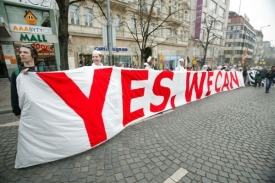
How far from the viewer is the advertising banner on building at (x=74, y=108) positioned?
2.23 meters

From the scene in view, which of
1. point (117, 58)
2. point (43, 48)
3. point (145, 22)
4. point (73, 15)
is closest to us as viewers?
point (145, 22)

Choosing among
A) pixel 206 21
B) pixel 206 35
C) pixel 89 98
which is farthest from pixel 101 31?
pixel 206 35

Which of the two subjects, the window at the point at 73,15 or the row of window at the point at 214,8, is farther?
the row of window at the point at 214,8

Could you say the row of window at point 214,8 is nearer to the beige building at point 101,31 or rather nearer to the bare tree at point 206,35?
the bare tree at point 206,35

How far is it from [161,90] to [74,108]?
309 centimetres

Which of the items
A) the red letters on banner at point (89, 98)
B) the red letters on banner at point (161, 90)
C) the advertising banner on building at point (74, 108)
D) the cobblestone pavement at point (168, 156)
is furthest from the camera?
the red letters on banner at point (161, 90)

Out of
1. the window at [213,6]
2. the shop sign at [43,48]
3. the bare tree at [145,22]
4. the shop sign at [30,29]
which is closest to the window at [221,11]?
the window at [213,6]

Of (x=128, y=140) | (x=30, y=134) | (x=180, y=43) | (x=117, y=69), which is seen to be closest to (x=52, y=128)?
(x=30, y=134)

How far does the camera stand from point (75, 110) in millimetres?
2605

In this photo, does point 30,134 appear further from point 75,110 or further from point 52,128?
point 75,110

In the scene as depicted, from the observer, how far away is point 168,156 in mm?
2561

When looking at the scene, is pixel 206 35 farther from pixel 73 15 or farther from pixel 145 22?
pixel 73 15

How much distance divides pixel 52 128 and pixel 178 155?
7.55 feet

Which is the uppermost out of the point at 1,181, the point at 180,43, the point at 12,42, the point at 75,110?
the point at 180,43
